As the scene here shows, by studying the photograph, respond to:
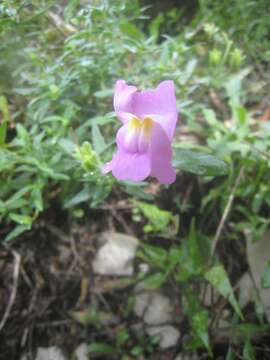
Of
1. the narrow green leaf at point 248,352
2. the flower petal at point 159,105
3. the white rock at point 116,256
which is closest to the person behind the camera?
the flower petal at point 159,105

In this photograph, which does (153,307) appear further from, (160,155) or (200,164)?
(160,155)

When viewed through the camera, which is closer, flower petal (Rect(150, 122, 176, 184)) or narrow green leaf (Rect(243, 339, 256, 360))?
flower petal (Rect(150, 122, 176, 184))

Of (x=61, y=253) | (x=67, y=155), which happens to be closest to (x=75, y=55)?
(x=67, y=155)

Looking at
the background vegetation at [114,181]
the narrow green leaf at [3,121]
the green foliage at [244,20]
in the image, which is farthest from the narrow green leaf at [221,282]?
the green foliage at [244,20]

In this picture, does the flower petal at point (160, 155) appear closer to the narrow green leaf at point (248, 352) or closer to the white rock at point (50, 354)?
the narrow green leaf at point (248, 352)

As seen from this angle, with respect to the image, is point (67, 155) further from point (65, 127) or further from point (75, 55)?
point (75, 55)

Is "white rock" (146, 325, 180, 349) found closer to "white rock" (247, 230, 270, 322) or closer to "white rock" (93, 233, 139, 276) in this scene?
"white rock" (93, 233, 139, 276)

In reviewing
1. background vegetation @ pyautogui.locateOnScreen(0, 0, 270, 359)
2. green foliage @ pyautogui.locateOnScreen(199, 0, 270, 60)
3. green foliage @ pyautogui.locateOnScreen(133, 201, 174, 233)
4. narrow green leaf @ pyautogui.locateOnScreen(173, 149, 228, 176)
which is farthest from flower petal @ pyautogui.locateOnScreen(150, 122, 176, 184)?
green foliage @ pyautogui.locateOnScreen(199, 0, 270, 60)
